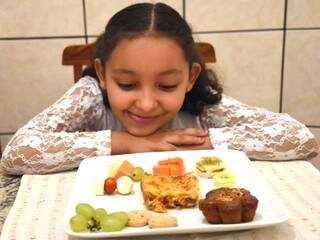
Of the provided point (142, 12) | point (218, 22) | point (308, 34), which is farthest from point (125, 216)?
point (308, 34)

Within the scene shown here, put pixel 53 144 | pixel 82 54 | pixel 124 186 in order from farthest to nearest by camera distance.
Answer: pixel 82 54
pixel 53 144
pixel 124 186

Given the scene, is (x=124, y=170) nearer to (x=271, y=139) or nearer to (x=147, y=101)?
(x=147, y=101)

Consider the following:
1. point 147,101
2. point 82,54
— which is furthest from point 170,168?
point 82,54

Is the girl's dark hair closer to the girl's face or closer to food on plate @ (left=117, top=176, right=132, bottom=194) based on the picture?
the girl's face

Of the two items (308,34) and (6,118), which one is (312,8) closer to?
(308,34)

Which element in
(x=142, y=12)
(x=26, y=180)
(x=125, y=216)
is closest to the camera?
(x=125, y=216)

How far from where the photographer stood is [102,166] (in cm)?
67

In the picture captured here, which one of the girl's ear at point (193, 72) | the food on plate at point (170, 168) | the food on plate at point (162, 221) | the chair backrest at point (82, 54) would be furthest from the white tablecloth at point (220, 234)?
the chair backrest at point (82, 54)

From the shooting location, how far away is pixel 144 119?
0.79 m

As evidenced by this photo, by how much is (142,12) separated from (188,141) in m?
0.26

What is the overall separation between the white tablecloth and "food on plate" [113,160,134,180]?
0.08 meters

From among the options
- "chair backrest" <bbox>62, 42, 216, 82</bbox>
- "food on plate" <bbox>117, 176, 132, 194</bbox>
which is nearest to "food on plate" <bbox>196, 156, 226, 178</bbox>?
"food on plate" <bbox>117, 176, 132, 194</bbox>

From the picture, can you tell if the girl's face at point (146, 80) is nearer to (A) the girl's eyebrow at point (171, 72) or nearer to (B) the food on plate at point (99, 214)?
(A) the girl's eyebrow at point (171, 72)

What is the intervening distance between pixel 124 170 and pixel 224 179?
0.48ft
